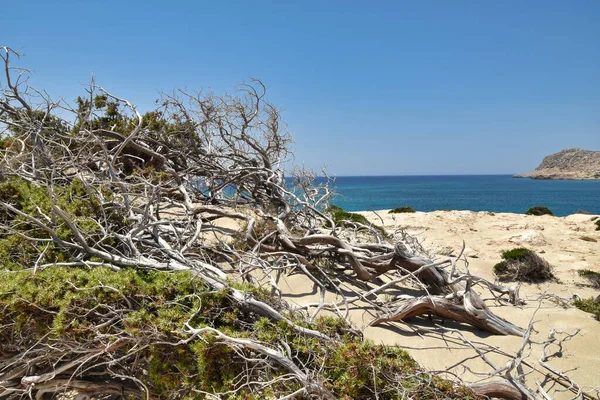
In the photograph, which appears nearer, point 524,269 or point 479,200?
point 524,269

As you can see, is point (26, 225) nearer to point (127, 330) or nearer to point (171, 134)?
point (127, 330)

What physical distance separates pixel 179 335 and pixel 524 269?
7.62 metres

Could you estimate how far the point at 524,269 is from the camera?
7918 mm

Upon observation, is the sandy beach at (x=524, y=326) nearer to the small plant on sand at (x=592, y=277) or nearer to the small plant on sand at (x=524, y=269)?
the small plant on sand at (x=592, y=277)

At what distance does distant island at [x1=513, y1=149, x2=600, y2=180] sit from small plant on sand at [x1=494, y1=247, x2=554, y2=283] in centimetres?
13969

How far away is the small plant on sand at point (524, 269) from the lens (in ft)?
25.9

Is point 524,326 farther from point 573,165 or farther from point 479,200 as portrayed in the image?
point 573,165

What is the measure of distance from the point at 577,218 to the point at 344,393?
1915 cm

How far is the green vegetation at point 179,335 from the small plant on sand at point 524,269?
6138mm

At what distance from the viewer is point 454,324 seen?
4.83 m

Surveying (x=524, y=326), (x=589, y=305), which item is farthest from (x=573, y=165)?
(x=524, y=326)

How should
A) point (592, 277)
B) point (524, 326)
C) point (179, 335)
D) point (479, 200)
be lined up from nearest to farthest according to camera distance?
point (179, 335) < point (524, 326) < point (592, 277) < point (479, 200)

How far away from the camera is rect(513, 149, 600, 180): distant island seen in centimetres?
12394

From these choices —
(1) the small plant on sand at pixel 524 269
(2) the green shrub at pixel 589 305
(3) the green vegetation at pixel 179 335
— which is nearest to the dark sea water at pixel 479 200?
(1) the small plant on sand at pixel 524 269
